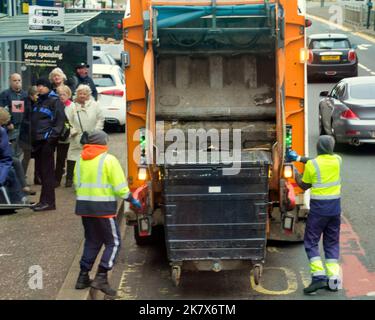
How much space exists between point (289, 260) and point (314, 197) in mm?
1314

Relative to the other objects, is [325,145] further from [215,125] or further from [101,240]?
[101,240]

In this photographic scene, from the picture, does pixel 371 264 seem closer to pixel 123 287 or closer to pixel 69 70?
pixel 123 287

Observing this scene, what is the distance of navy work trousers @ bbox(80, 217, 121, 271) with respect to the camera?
8070mm

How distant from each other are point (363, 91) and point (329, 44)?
12.6 meters

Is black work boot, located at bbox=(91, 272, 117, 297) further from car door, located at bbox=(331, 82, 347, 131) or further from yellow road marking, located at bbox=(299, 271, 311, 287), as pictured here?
car door, located at bbox=(331, 82, 347, 131)

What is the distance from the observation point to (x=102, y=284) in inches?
318

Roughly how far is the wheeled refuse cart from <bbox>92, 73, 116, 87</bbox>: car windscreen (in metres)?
12.2

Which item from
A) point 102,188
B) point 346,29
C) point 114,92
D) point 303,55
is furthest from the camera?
point 346,29

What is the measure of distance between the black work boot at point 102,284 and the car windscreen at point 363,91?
9935 mm

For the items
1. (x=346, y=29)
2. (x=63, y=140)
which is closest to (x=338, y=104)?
(x=63, y=140)

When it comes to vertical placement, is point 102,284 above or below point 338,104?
below

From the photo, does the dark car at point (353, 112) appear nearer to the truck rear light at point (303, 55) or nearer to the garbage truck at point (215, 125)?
the garbage truck at point (215, 125)
